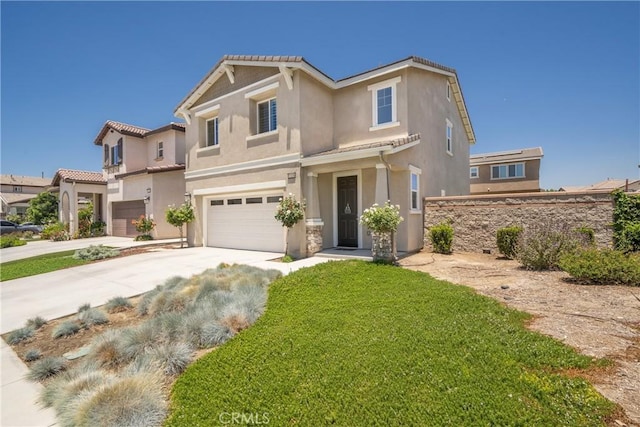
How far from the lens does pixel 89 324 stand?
5598 millimetres

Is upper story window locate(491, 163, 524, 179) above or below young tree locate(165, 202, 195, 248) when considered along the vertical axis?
above

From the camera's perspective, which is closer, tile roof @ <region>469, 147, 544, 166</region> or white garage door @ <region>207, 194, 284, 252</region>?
white garage door @ <region>207, 194, 284, 252</region>

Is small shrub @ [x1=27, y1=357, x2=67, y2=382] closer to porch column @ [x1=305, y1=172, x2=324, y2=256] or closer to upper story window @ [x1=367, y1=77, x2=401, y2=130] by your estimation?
porch column @ [x1=305, y1=172, x2=324, y2=256]

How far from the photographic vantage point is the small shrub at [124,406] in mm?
2883

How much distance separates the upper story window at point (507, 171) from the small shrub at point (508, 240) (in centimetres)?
2223

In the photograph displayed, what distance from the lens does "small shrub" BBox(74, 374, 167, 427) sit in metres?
2.88

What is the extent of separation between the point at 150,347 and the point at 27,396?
1.37 metres

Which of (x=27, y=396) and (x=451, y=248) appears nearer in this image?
(x=27, y=396)

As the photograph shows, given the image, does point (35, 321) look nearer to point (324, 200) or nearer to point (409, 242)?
point (324, 200)

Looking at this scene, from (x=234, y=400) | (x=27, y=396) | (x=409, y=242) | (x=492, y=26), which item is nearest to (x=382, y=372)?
(x=234, y=400)

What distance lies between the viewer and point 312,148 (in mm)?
11656

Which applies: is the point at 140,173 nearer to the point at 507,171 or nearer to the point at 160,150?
the point at 160,150

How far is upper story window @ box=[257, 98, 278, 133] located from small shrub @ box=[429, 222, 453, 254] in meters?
8.12

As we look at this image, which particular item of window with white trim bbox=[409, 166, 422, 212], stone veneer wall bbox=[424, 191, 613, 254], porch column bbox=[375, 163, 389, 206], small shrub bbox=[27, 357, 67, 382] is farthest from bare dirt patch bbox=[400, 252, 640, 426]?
small shrub bbox=[27, 357, 67, 382]
